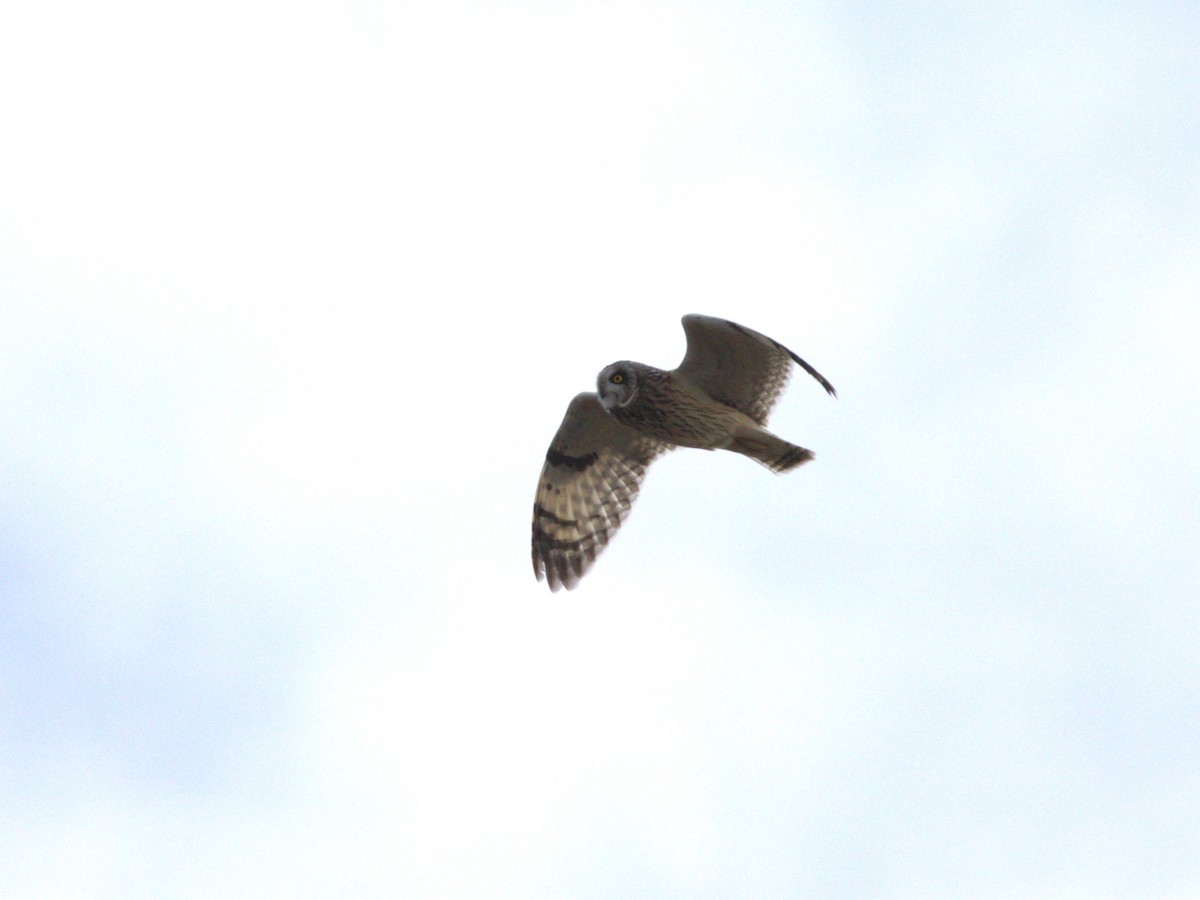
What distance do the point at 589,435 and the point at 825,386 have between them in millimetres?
2993

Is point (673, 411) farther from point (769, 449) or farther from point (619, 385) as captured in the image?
point (769, 449)

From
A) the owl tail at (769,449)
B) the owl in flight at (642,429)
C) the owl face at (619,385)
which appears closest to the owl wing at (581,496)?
the owl in flight at (642,429)

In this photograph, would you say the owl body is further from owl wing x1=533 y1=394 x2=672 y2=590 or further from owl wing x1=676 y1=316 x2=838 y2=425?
owl wing x1=533 y1=394 x2=672 y2=590

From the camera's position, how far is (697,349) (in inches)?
457

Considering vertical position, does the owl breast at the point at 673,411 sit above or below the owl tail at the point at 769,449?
above

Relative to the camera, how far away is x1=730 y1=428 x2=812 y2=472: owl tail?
11.9 metres

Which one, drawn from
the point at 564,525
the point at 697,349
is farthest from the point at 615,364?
the point at 564,525

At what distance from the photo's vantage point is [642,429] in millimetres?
12047

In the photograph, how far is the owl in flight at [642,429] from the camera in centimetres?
1166

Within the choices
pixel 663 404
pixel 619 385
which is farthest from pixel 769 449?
pixel 619 385

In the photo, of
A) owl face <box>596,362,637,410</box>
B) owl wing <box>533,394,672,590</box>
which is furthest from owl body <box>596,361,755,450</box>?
owl wing <box>533,394,672,590</box>

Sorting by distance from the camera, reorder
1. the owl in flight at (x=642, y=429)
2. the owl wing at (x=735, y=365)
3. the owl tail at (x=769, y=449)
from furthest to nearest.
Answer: the owl tail at (x=769, y=449)
the owl in flight at (x=642, y=429)
the owl wing at (x=735, y=365)

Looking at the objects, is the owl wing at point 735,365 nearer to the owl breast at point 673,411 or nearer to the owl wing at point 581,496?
the owl breast at point 673,411

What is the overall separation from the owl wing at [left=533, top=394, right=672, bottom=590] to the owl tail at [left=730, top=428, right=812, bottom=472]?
933mm
